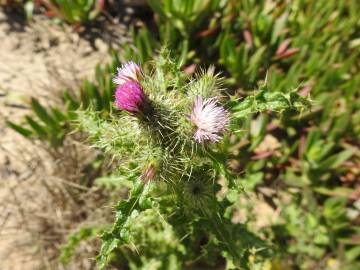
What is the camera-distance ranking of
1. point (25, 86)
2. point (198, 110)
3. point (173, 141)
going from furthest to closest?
point (25, 86), point (173, 141), point (198, 110)

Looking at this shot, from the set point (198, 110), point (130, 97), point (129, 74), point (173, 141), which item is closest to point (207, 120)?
point (198, 110)

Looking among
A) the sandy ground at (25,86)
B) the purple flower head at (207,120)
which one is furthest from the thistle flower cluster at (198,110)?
the sandy ground at (25,86)

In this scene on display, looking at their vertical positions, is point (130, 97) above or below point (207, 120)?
above

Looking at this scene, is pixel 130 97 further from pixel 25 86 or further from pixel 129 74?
pixel 25 86

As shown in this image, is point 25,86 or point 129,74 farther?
point 25,86

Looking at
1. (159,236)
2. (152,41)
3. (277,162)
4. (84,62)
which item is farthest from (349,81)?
(84,62)
